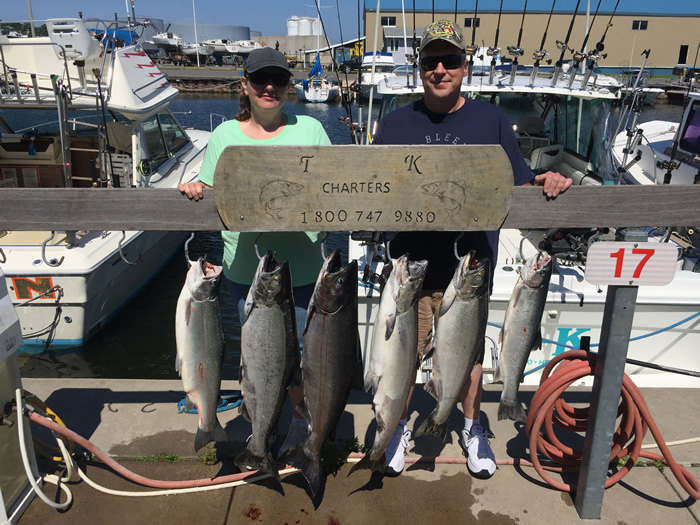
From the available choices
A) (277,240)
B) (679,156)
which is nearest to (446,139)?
(277,240)

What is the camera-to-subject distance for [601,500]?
2756 mm

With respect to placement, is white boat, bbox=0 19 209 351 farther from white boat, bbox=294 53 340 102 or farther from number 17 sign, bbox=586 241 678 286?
white boat, bbox=294 53 340 102

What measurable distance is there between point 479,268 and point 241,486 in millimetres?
1836

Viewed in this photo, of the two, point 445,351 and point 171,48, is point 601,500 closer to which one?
point 445,351

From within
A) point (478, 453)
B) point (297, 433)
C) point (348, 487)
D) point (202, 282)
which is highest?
point (202, 282)

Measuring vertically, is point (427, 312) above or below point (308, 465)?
above

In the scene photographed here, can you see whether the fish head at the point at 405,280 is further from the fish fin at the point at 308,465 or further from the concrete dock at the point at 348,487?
the concrete dock at the point at 348,487

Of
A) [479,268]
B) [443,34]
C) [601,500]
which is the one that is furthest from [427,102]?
[601,500]

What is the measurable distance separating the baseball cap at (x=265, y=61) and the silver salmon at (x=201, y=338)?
106cm

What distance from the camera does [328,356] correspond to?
2.41m

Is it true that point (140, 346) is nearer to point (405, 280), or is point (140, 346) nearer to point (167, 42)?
point (405, 280)

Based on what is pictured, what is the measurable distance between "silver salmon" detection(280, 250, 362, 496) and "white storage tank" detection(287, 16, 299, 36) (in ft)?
333

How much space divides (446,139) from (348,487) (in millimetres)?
2022

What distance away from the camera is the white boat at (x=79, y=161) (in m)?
6.18
